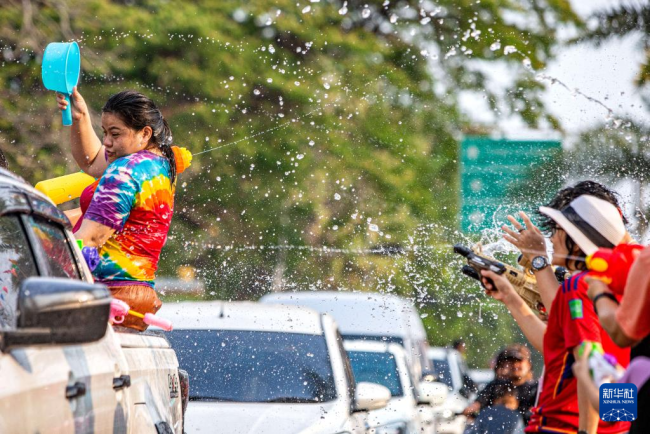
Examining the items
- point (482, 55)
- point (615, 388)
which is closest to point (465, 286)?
point (482, 55)

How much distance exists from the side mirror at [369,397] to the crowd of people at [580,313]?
280cm

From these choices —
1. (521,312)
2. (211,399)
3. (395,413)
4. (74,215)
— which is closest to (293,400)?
(211,399)

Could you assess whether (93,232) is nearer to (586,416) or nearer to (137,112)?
(137,112)

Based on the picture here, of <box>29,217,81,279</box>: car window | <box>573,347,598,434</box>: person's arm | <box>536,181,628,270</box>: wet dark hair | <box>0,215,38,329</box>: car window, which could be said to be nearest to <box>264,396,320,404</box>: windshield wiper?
<box>536,181,628,270</box>: wet dark hair

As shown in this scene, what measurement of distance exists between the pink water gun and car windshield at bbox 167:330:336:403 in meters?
2.76

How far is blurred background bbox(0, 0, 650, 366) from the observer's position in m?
14.0

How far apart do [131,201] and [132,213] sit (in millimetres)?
95

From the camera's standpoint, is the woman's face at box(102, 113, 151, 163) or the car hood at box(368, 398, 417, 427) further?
the car hood at box(368, 398, 417, 427)

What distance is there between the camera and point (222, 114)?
18.8m

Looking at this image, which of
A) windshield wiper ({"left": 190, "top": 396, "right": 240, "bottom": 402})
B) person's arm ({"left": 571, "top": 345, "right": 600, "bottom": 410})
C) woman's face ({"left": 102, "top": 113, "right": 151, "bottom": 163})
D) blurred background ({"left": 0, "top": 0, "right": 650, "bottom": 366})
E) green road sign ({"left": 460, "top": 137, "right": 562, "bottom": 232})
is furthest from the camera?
blurred background ({"left": 0, "top": 0, "right": 650, "bottom": 366})

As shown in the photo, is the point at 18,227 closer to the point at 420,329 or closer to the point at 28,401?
the point at 28,401

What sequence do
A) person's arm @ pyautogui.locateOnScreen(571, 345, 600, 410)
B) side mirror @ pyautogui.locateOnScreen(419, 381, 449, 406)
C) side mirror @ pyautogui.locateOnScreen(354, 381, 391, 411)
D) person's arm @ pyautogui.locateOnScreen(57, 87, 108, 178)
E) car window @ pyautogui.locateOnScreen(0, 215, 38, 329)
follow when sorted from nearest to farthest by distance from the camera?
1. person's arm @ pyautogui.locateOnScreen(571, 345, 600, 410)
2. car window @ pyautogui.locateOnScreen(0, 215, 38, 329)
3. person's arm @ pyautogui.locateOnScreen(57, 87, 108, 178)
4. side mirror @ pyautogui.locateOnScreen(354, 381, 391, 411)
5. side mirror @ pyautogui.locateOnScreen(419, 381, 449, 406)

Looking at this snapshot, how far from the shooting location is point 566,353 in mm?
4410

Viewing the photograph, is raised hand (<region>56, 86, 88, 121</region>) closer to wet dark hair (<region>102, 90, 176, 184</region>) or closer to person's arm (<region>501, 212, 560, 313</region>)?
wet dark hair (<region>102, 90, 176, 184</region>)
